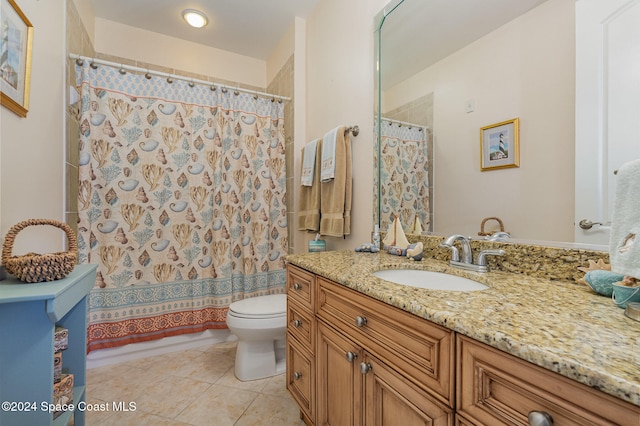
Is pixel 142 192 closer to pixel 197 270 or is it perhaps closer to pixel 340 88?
pixel 197 270

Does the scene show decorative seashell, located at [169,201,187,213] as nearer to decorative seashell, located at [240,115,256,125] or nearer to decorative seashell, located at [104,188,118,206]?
decorative seashell, located at [104,188,118,206]

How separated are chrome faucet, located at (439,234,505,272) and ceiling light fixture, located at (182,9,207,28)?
2486 millimetres

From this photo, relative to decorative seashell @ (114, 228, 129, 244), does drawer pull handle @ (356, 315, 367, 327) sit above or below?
below

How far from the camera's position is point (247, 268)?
224 centimetres

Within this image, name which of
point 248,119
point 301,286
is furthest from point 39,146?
point 301,286

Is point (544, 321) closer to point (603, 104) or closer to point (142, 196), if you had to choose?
point (603, 104)

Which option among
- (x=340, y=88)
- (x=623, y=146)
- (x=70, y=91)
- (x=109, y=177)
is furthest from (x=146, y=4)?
(x=623, y=146)

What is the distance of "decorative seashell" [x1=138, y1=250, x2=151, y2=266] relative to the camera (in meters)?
1.96

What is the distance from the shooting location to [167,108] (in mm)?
2039

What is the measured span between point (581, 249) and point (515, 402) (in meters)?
0.57

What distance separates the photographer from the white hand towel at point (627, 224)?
0.52 meters

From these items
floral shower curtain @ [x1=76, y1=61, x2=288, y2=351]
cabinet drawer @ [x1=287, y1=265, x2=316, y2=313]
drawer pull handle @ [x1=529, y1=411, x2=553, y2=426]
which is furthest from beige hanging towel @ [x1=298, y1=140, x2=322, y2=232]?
drawer pull handle @ [x1=529, y1=411, x2=553, y2=426]

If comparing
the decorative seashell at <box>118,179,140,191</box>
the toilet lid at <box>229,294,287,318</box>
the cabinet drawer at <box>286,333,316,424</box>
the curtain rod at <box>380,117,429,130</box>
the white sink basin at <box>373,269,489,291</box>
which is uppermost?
the curtain rod at <box>380,117,429,130</box>

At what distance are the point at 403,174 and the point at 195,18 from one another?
7.02 ft
